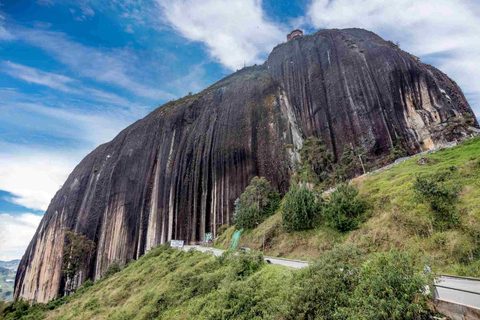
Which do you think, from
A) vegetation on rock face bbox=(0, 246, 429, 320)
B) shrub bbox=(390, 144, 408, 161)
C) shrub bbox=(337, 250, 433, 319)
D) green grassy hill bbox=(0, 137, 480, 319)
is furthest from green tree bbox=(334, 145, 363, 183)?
shrub bbox=(337, 250, 433, 319)

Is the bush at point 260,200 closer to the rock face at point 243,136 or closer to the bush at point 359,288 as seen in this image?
the rock face at point 243,136

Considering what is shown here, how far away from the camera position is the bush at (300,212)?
1884cm

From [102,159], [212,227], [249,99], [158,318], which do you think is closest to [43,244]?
[102,159]

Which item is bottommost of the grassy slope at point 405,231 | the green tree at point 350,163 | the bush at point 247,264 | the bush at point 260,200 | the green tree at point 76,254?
the green tree at point 76,254

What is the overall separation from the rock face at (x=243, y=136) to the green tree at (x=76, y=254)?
1.90 metres

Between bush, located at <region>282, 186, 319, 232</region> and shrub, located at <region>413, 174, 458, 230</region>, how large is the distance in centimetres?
734

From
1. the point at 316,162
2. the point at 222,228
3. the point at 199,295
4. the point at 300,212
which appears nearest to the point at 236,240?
the point at 300,212

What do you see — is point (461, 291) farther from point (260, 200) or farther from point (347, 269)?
point (260, 200)

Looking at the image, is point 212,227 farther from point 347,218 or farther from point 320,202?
point 347,218

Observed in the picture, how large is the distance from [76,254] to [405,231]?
5075cm

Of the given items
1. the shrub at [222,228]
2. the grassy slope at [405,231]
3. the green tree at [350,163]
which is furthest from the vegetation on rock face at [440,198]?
the shrub at [222,228]

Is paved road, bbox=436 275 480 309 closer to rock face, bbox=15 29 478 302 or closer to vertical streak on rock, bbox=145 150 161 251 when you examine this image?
rock face, bbox=15 29 478 302

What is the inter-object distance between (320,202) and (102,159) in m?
61.6

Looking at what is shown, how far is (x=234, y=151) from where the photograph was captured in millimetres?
42375
